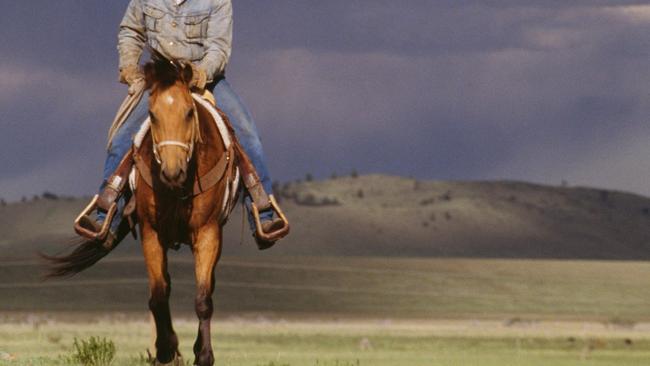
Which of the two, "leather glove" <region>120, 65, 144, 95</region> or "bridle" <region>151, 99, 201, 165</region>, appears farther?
"leather glove" <region>120, 65, 144, 95</region>

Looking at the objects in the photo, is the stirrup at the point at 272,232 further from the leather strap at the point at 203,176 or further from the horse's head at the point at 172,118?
the horse's head at the point at 172,118

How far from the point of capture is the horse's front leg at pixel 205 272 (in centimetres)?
1448

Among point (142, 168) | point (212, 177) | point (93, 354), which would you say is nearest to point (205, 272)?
point (212, 177)

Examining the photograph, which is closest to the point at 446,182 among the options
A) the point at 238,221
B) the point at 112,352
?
the point at 238,221

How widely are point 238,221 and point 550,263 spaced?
19982 mm

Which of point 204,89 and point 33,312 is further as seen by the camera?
point 33,312

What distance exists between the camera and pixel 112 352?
57.5 ft

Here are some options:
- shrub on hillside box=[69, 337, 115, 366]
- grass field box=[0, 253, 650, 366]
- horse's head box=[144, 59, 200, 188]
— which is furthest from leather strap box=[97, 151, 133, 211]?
grass field box=[0, 253, 650, 366]

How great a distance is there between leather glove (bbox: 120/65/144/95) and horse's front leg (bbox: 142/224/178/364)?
4.86 ft

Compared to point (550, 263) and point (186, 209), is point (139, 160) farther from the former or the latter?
point (550, 263)

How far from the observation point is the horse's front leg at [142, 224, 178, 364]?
47.9ft

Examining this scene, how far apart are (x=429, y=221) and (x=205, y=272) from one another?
352ft

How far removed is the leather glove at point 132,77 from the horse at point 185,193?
3.00 feet

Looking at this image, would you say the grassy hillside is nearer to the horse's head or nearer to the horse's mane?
the horse's mane
